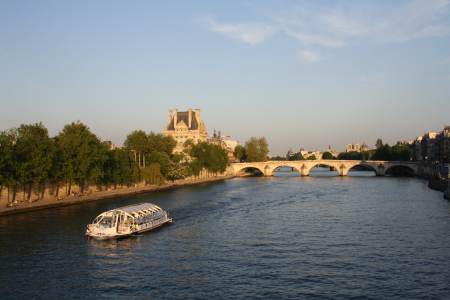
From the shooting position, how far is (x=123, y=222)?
3841 centimetres

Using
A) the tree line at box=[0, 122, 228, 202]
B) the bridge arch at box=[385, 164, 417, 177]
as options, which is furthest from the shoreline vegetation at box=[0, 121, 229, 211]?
the bridge arch at box=[385, 164, 417, 177]

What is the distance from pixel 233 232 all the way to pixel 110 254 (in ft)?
35.9

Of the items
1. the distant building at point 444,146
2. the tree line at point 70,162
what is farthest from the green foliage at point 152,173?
the distant building at point 444,146

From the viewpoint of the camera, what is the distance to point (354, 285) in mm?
24141

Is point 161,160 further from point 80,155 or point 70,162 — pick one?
point 70,162

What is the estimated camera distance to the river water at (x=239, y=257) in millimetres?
23641

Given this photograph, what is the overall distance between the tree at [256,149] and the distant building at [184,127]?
20.9m

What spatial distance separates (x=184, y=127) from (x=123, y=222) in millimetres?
106953

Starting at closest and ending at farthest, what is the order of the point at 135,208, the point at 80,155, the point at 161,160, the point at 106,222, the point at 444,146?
the point at 106,222
the point at 135,208
the point at 80,155
the point at 161,160
the point at 444,146

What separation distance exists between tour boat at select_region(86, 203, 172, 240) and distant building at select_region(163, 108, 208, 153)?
99268 millimetres

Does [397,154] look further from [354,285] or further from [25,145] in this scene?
[354,285]

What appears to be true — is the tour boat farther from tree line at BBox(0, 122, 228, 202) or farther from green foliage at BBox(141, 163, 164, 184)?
green foliage at BBox(141, 163, 164, 184)

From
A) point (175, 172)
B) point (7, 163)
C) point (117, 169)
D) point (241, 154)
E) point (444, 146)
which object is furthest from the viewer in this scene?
point (241, 154)

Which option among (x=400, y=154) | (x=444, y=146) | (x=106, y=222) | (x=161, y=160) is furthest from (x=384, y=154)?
(x=106, y=222)
